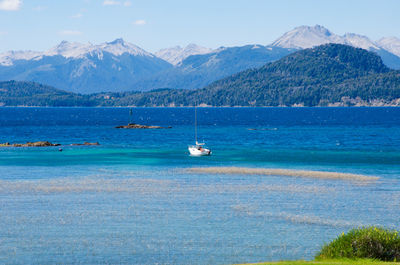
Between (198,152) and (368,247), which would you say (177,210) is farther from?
(198,152)

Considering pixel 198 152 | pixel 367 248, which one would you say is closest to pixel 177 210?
pixel 367 248

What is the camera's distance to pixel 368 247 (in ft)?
103

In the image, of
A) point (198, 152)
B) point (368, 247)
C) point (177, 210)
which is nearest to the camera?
point (368, 247)

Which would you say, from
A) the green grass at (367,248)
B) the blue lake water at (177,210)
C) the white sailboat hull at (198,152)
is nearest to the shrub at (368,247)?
the green grass at (367,248)

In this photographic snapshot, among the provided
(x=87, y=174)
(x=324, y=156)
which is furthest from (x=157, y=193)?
(x=324, y=156)

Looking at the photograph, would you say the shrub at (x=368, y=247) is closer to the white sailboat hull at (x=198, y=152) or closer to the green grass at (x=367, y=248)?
the green grass at (x=367, y=248)

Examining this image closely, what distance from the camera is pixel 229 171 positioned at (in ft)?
272

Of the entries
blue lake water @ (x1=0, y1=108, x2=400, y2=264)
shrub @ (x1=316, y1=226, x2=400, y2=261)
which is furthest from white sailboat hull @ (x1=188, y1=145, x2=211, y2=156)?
shrub @ (x1=316, y1=226, x2=400, y2=261)

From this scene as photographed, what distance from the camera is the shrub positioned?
31469mm

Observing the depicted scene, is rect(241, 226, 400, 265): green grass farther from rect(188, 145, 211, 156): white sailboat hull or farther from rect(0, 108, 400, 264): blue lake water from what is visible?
rect(188, 145, 211, 156): white sailboat hull

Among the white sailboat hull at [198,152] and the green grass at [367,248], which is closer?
the green grass at [367,248]

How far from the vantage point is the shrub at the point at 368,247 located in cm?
3147

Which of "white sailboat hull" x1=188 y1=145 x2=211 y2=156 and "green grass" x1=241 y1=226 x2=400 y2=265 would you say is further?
"white sailboat hull" x1=188 y1=145 x2=211 y2=156

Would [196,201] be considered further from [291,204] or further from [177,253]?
[177,253]
